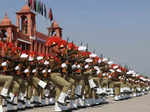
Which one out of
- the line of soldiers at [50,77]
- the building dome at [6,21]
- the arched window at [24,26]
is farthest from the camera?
the arched window at [24,26]

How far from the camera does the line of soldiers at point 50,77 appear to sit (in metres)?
10.2

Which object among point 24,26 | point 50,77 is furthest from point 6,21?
point 50,77

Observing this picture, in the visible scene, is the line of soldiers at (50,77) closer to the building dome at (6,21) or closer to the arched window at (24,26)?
the building dome at (6,21)

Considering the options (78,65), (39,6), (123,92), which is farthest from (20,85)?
(39,6)

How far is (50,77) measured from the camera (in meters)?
10.7

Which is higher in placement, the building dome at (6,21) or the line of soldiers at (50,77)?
the building dome at (6,21)

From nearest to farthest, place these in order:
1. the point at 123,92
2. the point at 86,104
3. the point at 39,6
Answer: the point at 86,104 < the point at 123,92 < the point at 39,6

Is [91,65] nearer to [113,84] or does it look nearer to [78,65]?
[78,65]

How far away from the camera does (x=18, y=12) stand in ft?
128

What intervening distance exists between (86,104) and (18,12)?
1105 inches

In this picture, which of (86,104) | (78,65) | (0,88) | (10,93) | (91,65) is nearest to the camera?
(0,88)

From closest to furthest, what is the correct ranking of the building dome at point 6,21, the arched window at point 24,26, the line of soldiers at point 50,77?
the line of soldiers at point 50,77 < the building dome at point 6,21 < the arched window at point 24,26

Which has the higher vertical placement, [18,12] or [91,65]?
[18,12]

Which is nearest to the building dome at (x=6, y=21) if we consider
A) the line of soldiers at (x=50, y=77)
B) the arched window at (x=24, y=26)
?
the arched window at (x=24, y=26)
